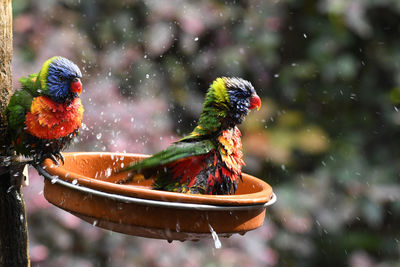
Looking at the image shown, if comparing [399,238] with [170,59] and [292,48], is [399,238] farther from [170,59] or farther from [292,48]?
[170,59]

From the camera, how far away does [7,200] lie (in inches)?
57.1

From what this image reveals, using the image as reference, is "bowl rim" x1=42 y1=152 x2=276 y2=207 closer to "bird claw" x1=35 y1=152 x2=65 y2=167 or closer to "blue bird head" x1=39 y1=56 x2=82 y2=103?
"bird claw" x1=35 y1=152 x2=65 y2=167

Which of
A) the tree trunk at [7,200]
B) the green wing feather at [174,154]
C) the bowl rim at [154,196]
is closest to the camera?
the bowl rim at [154,196]

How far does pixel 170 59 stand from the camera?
2.66 metres

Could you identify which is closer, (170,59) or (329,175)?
(170,59)

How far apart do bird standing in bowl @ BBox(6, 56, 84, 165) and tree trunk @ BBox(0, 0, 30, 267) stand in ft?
0.10

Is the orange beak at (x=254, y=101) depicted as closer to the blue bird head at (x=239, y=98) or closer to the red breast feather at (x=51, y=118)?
the blue bird head at (x=239, y=98)

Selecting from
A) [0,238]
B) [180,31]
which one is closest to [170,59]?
[180,31]

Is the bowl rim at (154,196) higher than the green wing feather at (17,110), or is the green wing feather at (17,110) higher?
the green wing feather at (17,110)

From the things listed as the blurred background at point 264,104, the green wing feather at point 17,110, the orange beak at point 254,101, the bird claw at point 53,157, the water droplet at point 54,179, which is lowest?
the blurred background at point 264,104

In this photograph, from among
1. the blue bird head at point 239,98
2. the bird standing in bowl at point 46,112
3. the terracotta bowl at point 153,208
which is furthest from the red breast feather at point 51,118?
the blue bird head at point 239,98

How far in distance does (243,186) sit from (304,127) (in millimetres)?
1632

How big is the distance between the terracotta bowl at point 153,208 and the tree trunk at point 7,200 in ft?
0.87

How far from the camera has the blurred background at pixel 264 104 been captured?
2158mm
